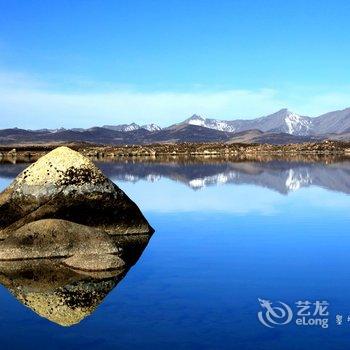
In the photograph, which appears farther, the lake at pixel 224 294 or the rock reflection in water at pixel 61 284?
the rock reflection in water at pixel 61 284

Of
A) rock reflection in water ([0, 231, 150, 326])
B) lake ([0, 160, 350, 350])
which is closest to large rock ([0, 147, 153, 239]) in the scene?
lake ([0, 160, 350, 350])

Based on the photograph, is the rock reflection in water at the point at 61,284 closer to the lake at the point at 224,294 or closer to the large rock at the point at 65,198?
the lake at the point at 224,294

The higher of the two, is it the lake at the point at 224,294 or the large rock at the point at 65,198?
the large rock at the point at 65,198

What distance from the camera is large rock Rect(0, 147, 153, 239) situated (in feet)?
77.2

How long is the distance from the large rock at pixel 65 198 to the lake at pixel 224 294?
Answer: 231 cm

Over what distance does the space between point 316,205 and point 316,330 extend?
77.2ft

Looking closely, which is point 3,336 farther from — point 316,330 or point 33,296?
point 316,330

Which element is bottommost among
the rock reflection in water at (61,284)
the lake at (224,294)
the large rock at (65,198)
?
the lake at (224,294)

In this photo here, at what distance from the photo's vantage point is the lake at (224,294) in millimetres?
12602

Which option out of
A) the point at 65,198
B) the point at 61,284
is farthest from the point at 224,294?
the point at 65,198

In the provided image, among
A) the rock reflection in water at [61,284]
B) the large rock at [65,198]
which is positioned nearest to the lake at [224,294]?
the rock reflection in water at [61,284]

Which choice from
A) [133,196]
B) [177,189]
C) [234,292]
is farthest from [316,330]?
[177,189]

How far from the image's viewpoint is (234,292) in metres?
16.0

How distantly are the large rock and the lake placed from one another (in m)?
2.31
